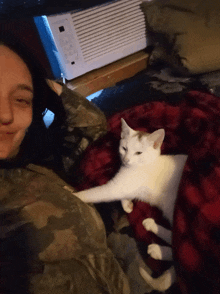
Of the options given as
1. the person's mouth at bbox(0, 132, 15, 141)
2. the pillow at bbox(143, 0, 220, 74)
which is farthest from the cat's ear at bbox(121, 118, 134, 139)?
the pillow at bbox(143, 0, 220, 74)

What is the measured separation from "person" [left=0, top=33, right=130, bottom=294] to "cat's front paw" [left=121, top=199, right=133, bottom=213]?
0.51 feet

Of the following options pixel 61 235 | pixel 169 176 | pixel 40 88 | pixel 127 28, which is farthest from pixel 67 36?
pixel 61 235

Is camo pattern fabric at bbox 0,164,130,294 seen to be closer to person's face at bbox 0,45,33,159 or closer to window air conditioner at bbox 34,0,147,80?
person's face at bbox 0,45,33,159

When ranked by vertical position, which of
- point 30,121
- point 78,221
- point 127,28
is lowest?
point 78,221

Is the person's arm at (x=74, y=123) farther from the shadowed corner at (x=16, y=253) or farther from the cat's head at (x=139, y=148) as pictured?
the shadowed corner at (x=16, y=253)

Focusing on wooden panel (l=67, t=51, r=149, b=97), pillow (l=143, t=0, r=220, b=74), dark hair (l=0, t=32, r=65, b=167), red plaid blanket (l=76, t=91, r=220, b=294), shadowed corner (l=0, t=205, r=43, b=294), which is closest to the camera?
shadowed corner (l=0, t=205, r=43, b=294)

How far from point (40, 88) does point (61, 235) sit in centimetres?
50

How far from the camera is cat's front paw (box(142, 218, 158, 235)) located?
2.34 ft

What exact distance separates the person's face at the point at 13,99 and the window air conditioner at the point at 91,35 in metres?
0.73

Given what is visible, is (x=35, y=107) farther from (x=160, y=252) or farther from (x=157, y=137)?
(x=160, y=252)

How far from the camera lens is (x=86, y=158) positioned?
90cm

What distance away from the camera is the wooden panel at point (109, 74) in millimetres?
1433

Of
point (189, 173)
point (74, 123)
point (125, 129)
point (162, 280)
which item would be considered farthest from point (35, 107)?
point (162, 280)

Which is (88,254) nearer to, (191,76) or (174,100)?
(174,100)
